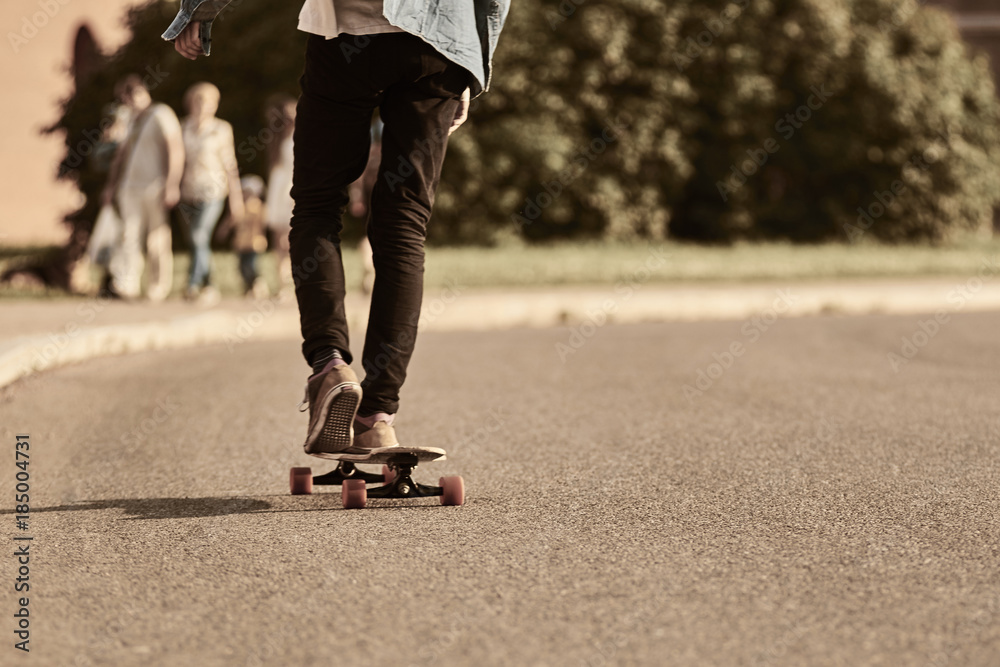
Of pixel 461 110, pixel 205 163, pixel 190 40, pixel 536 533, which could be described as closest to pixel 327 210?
pixel 461 110

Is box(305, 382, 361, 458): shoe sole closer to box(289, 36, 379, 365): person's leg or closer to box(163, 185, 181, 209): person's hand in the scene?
box(289, 36, 379, 365): person's leg

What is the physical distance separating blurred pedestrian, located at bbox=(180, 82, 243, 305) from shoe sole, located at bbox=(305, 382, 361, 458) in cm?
817

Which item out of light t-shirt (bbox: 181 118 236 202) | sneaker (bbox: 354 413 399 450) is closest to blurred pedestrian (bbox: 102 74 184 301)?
light t-shirt (bbox: 181 118 236 202)

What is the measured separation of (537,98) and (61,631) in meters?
17.8

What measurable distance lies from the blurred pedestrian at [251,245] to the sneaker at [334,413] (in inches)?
344

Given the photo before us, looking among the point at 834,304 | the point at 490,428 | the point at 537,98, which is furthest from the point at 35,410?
the point at 537,98

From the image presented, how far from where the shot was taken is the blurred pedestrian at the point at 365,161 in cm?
375

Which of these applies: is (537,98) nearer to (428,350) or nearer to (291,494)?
(428,350)

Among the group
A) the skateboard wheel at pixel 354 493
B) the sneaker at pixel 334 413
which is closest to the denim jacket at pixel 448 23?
the sneaker at pixel 334 413

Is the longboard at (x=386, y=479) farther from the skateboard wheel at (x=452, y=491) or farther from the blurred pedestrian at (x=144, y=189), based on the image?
the blurred pedestrian at (x=144, y=189)

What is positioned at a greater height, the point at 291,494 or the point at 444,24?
the point at 444,24

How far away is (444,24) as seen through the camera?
3.75 m

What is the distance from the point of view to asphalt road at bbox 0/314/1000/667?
2.62m

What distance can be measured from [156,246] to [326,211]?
8.32 metres
